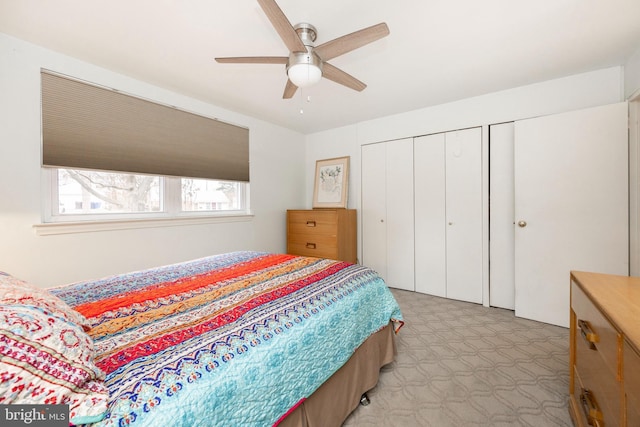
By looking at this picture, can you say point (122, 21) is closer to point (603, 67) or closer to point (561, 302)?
point (603, 67)

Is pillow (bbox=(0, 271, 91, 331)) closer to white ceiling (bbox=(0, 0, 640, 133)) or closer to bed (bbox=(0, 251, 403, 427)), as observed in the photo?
bed (bbox=(0, 251, 403, 427))

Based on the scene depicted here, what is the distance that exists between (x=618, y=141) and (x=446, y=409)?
2.57 meters

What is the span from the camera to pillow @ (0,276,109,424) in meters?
0.59

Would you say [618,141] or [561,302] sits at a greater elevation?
[618,141]

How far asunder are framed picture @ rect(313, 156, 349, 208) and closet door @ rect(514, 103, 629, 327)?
6.86ft

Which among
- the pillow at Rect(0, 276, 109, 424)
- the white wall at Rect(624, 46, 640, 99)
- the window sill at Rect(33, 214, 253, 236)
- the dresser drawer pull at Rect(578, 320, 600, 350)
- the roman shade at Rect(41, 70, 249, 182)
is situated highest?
Result: the white wall at Rect(624, 46, 640, 99)

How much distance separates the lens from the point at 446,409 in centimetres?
153

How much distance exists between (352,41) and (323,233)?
2.48m

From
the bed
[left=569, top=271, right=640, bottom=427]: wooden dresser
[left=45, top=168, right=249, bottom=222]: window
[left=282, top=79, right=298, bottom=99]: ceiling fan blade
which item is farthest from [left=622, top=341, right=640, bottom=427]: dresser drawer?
[left=45, top=168, right=249, bottom=222]: window

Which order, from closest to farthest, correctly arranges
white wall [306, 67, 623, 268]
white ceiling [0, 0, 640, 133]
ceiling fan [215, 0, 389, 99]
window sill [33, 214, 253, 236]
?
ceiling fan [215, 0, 389, 99] < white ceiling [0, 0, 640, 133] < window sill [33, 214, 253, 236] < white wall [306, 67, 623, 268]

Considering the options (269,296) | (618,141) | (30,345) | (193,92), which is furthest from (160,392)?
(618,141)

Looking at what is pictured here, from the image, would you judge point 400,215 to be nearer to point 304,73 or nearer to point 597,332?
point 304,73

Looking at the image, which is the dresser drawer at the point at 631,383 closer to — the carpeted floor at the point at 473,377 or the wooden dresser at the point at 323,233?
the carpeted floor at the point at 473,377

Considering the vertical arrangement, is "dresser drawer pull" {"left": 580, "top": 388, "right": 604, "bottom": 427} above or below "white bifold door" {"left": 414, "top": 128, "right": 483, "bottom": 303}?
below
